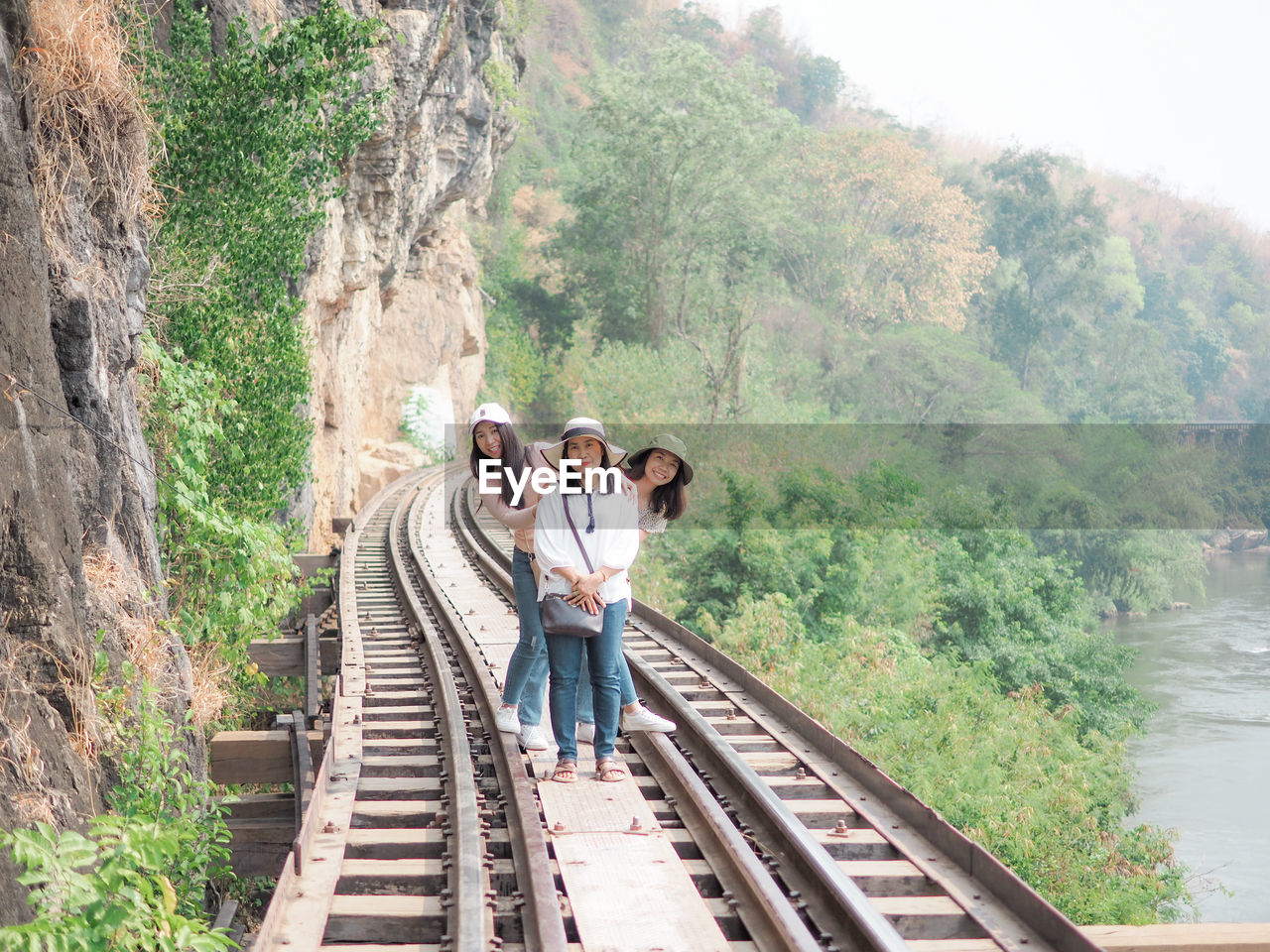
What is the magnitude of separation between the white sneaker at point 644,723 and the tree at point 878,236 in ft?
161

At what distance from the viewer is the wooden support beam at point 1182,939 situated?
446 centimetres

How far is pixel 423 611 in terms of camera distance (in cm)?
1099

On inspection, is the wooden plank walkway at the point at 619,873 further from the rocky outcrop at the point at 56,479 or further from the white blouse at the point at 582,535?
the rocky outcrop at the point at 56,479

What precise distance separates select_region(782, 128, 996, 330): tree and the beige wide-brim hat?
49.5 metres

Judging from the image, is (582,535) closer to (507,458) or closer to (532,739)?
(507,458)

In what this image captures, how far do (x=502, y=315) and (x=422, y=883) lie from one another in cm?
4088

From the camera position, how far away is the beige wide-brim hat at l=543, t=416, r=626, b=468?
16.9ft

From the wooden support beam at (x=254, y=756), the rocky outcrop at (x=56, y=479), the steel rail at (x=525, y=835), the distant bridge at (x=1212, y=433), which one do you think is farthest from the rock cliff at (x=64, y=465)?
the distant bridge at (x=1212, y=433)

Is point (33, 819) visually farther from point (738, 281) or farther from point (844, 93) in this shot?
point (844, 93)

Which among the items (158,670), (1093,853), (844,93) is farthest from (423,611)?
(844,93)

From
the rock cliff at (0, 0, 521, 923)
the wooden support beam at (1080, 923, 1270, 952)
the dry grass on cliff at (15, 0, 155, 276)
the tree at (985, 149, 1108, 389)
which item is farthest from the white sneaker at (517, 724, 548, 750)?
the tree at (985, 149, 1108, 389)

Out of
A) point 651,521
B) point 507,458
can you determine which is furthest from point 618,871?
→ point 507,458

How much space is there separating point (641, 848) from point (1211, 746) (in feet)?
66.7

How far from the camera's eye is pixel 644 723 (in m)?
6.33
